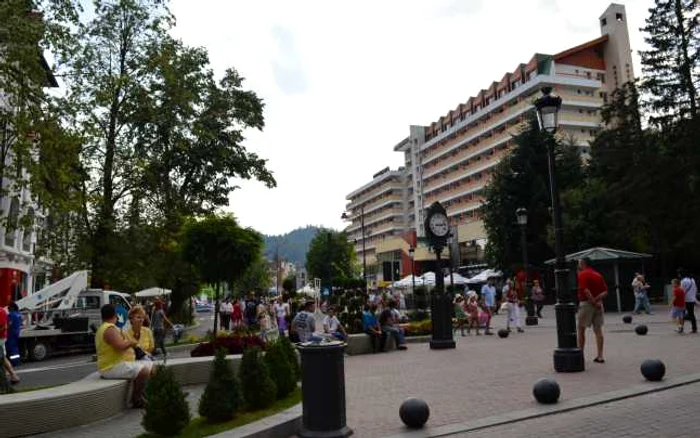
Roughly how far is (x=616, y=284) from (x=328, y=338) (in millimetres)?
24005

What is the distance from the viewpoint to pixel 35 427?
21.9 feet

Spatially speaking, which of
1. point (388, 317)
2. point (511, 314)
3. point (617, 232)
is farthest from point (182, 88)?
point (617, 232)

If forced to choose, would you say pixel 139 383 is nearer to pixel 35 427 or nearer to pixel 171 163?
pixel 35 427

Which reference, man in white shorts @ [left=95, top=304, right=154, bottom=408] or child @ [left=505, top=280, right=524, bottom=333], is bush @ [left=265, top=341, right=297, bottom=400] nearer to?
man in white shorts @ [left=95, top=304, right=154, bottom=408]

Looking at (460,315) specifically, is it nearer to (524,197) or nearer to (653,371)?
(653,371)

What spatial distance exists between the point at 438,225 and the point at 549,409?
990 centimetres

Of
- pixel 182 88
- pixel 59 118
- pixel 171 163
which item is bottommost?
pixel 59 118

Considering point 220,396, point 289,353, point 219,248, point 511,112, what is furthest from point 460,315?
point 511,112

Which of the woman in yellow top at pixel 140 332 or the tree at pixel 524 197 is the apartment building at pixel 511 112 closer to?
the tree at pixel 524 197

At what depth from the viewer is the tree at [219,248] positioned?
2197 centimetres

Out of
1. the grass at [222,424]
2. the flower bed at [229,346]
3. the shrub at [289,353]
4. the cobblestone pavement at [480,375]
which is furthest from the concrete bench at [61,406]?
the flower bed at [229,346]

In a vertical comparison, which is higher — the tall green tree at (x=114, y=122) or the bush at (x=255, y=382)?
the tall green tree at (x=114, y=122)

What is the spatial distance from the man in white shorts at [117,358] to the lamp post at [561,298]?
6.81m

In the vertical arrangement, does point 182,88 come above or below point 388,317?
above
